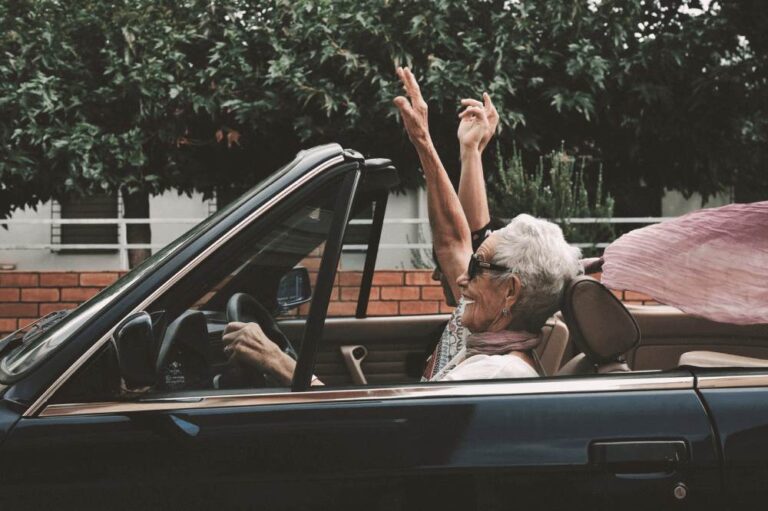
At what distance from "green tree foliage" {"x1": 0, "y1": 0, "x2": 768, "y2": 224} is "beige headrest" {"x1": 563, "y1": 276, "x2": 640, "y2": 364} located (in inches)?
275

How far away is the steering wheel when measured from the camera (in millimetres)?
2287

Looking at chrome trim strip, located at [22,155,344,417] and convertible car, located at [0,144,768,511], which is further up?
chrome trim strip, located at [22,155,344,417]

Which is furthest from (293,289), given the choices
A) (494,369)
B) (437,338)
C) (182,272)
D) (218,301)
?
(437,338)

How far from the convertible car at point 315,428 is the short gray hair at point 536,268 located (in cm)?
58

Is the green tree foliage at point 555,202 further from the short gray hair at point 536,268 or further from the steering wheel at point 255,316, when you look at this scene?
the steering wheel at point 255,316

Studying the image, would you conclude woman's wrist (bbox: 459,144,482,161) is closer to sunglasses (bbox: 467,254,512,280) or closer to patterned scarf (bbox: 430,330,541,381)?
sunglasses (bbox: 467,254,512,280)

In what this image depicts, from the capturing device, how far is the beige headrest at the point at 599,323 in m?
2.23

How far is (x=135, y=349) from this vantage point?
5.57 feet

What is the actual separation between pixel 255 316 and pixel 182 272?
0.59 meters

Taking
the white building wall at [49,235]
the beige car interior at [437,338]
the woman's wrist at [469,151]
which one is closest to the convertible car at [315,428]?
the beige car interior at [437,338]

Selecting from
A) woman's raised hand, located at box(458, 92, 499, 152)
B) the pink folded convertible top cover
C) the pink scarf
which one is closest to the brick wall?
woman's raised hand, located at box(458, 92, 499, 152)

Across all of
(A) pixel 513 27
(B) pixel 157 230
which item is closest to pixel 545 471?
(A) pixel 513 27

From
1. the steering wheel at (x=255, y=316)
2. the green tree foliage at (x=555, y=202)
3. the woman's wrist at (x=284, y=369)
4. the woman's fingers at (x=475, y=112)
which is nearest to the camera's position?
the woman's wrist at (x=284, y=369)

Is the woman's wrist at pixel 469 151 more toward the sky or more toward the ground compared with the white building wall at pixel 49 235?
more toward the sky
